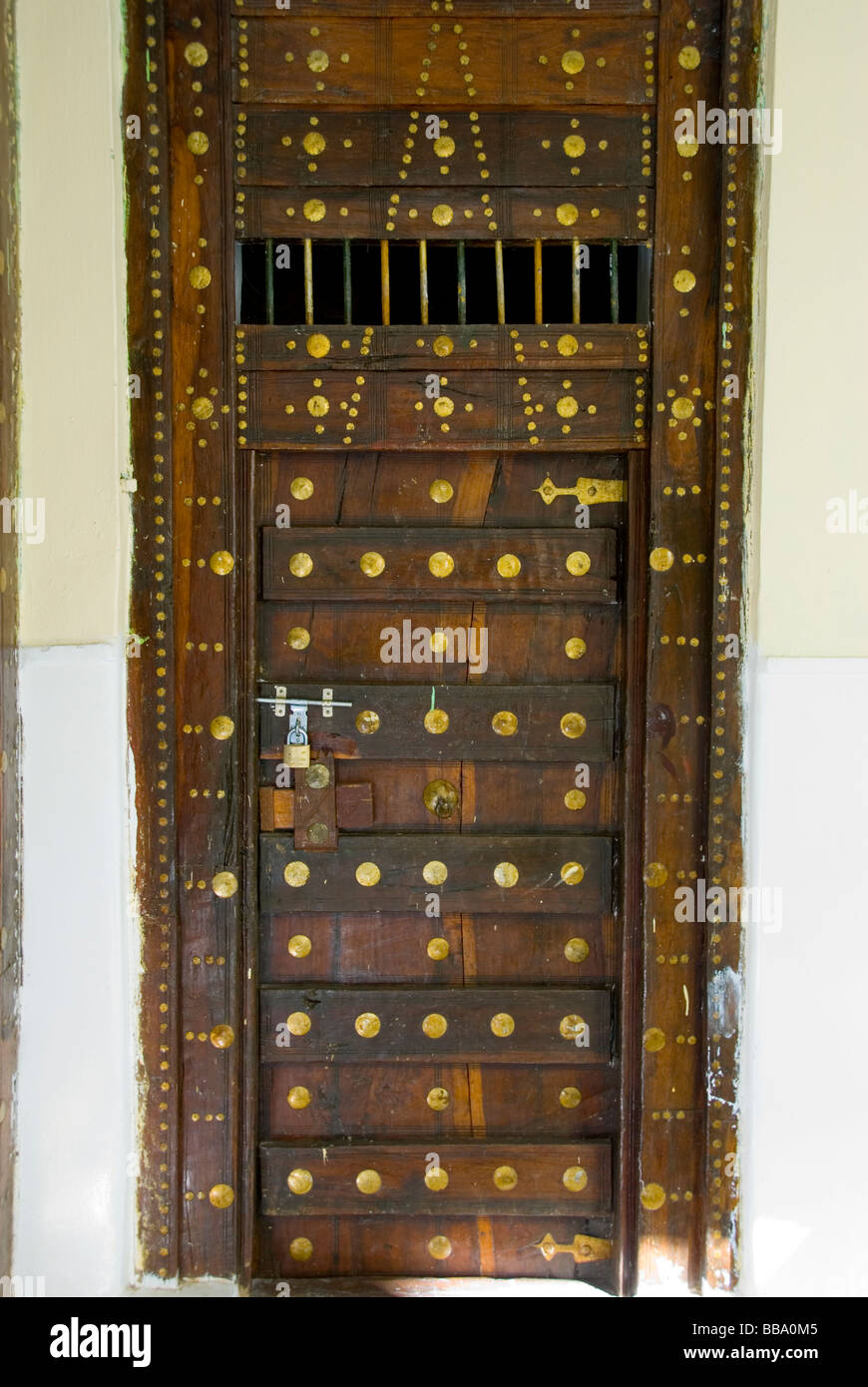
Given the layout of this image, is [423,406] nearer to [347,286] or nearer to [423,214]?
[347,286]

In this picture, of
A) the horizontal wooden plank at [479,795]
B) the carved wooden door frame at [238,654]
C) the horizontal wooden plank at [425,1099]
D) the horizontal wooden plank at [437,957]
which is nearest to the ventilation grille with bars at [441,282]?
the carved wooden door frame at [238,654]

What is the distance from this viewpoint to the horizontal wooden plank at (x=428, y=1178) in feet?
7.54

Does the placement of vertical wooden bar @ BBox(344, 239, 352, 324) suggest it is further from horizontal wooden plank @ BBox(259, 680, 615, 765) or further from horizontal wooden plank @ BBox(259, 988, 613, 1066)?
horizontal wooden plank @ BBox(259, 988, 613, 1066)

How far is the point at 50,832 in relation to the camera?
7.13ft

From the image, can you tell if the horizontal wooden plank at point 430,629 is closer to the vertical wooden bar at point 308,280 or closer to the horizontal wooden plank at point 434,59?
the vertical wooden bar at point 308,280

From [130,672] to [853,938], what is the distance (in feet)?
5.56

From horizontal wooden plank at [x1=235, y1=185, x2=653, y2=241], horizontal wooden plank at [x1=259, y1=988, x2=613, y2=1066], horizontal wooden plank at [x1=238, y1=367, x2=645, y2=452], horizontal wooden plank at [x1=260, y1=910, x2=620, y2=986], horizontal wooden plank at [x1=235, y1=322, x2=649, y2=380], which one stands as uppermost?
horizontal wooden plank at [x1=235, y1=185, x2=653, y2=241]

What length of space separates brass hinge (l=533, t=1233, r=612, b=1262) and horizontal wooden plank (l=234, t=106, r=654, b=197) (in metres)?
2.41

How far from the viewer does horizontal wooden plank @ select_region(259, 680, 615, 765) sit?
2.28 m

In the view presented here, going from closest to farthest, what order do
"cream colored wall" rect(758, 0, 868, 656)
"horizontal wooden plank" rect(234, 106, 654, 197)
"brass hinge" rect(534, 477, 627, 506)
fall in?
"cream colored wall" rect(758, 0, 868, 656) < "horizontal wooden plank" rect(234, 106, 654, 197) < "brass hinge" rect(534, 477, 627, 506)

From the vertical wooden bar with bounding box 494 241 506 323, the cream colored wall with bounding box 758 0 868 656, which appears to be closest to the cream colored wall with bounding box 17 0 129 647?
the vertical wooden bar with bounding box 494 241 506 323

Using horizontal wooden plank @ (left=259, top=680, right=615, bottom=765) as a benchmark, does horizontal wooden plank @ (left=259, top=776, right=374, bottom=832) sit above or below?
below

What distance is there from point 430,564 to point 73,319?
3.06 ft

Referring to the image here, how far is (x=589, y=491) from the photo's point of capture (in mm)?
2277
